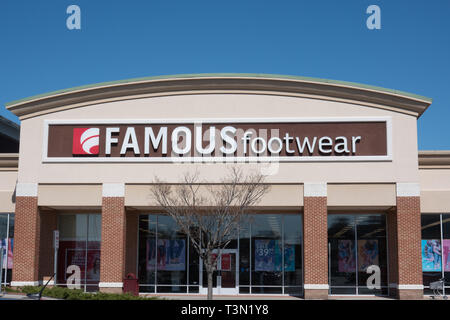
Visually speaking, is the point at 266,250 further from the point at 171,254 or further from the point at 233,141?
the point at 233,141

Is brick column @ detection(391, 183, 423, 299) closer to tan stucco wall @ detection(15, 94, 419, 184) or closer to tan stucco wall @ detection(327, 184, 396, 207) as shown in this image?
tan stucco wall @ detection(327, 184, 396, 207)

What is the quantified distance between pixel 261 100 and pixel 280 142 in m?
2.41

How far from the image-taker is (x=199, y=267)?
29.8 m

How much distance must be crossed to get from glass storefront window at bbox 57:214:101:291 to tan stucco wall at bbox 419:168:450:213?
56.2ft

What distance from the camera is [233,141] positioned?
27875 mm

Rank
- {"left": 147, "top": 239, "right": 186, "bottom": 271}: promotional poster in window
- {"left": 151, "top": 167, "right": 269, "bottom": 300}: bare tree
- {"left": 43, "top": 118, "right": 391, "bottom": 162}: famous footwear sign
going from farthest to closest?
{"left": 147, "top": 239, "right": 186, "bottom": 271}: promotional poster in window → {"left": 43, "top": 118, "right": 391, "bottom": 162}: famous footwear sign → {"left": 151, "top": 167, "right": 269, "bottom": 300}: bare tree

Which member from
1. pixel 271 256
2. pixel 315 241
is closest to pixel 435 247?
pixel 315 241

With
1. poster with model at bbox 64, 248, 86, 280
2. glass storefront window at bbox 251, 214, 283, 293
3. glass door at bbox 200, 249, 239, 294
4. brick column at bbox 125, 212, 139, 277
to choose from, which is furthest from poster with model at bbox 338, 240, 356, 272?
poster with model at bbox 64, 248, 86, 280

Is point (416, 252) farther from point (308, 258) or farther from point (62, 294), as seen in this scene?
point (62, 294)

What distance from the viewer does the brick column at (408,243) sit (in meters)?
26.6

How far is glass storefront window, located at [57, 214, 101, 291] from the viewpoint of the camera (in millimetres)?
30438

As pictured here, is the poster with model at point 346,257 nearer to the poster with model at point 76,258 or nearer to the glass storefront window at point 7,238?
the poster with model at point 76,258

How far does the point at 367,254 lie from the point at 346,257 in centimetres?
113

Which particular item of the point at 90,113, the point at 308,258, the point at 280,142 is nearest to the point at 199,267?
the point at 308,258
